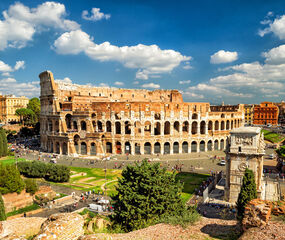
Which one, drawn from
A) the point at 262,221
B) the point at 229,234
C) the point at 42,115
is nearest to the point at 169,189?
the point at 229,234

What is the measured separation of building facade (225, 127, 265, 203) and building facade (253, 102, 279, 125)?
95989 millimetres

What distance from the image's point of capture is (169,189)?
53.7ft

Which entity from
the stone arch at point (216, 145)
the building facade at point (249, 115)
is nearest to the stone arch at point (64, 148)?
the stone arch at point (216, 145)

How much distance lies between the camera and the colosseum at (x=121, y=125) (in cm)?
5141

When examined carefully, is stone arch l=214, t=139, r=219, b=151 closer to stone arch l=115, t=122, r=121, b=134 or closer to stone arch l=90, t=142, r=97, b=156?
stone arch l=115, t=122, r=121, b=134

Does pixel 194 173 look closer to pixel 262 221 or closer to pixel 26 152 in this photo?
pixel 262 221

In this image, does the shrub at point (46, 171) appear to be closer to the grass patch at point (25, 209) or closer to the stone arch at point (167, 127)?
the grass patch at point (25, 209)

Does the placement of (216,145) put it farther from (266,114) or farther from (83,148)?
(266,114)

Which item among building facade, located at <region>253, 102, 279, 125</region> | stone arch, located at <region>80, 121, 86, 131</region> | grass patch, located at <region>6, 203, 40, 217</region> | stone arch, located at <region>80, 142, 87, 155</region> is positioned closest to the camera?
grass patch, located at <region>6, 203, 40, 217</region>

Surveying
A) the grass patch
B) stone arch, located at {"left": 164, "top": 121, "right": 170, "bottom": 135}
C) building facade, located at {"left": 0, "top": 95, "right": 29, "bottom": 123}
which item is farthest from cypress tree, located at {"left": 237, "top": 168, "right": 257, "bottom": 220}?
building facade, located at {"left": 0, "top": 95, "right": 29, "bottom": 123}

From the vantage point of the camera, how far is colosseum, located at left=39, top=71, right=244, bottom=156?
51406 mm

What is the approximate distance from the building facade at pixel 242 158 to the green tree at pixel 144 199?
36.5 ft

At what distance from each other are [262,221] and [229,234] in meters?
2.15

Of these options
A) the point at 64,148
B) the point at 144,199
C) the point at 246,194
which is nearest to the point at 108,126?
the point at 64,148
